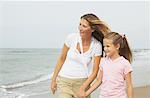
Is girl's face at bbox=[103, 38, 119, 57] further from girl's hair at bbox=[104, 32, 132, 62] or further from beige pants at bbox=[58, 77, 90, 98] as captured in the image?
beige pants at bbox=[58, 77, 90, 98]

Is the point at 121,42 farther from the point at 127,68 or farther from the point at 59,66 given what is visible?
the point at 59,66

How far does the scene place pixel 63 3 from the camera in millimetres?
15719

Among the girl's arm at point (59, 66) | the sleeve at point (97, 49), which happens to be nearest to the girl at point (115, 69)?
the sleeve at point (97, 49)

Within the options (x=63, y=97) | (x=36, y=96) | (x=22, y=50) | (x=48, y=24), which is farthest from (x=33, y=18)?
(x=63, y=97)

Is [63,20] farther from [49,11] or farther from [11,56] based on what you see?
[11,56]

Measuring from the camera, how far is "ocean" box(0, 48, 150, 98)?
940 centimetres

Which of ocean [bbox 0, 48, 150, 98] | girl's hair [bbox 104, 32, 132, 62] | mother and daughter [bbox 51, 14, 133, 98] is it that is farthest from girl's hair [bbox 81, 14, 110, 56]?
ocean [bbox 0, 48, 150, 98]

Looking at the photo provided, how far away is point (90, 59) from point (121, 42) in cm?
35

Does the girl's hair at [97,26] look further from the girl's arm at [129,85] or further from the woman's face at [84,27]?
the girl's arm at [129,85]

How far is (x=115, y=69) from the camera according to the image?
325cm

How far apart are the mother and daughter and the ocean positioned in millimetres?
4873

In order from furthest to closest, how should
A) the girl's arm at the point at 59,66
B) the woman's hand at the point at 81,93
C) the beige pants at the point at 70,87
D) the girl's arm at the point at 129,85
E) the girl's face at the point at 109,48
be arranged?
the girl's arm at the point at 59,66 → the beige pants at the point at 70,87 → the woman's hand at the point at 81,93 → the girl's face at the point at 109,48 → the girl's arm at the point at 129,85

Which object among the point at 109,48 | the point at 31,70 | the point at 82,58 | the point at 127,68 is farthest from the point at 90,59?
the point at 31,70

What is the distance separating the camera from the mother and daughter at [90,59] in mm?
3293
